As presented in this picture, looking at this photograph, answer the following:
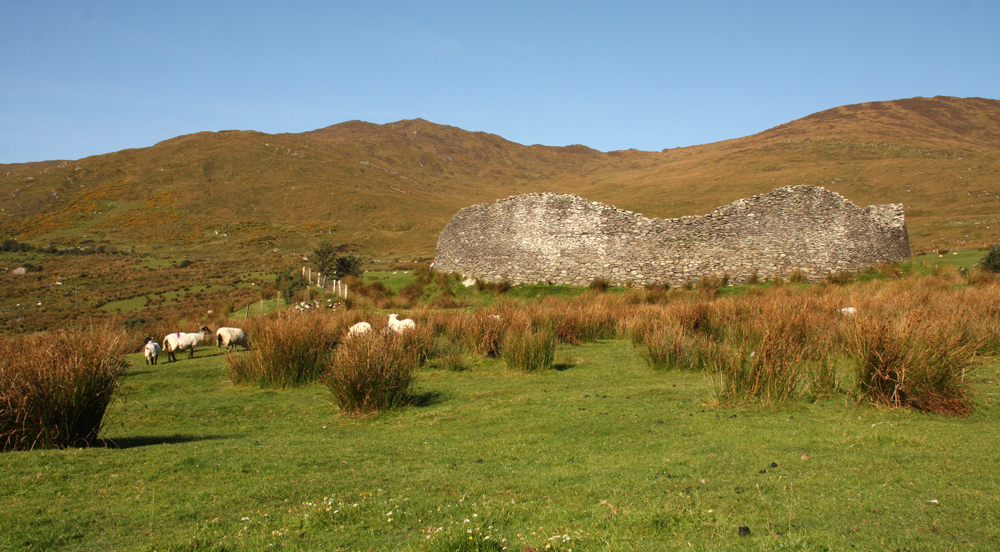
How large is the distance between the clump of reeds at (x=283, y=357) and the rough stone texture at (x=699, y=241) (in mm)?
16442

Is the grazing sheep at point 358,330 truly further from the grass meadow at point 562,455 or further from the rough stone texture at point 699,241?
the rough stone texture at point 699,241

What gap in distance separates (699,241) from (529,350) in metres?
16.8

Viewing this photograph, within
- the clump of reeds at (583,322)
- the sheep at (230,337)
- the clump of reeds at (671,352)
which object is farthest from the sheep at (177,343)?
the clump of reeds at (671,352)

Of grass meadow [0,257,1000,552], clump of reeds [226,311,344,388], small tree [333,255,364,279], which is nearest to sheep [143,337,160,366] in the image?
grass meadow [0,257,1000,552]

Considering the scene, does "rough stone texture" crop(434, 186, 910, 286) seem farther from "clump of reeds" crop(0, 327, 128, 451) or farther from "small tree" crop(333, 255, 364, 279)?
"clump of reeds" crop(0, 327, 128, 451)

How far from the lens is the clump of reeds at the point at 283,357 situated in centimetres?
1052

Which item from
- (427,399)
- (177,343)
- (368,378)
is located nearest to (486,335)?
(427,399)

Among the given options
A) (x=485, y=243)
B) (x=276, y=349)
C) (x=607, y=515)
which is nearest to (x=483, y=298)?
(x=485, y=243)

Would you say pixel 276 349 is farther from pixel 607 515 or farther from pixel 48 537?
pixel 607 515

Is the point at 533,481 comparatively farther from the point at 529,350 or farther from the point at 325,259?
the point at 325,259

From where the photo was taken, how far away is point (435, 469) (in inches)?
214

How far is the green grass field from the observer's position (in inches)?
140

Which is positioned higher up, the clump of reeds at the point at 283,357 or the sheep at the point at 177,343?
the clump of reeds at the point at 283,357

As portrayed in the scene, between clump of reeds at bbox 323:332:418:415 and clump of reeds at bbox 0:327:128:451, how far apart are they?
280cm
